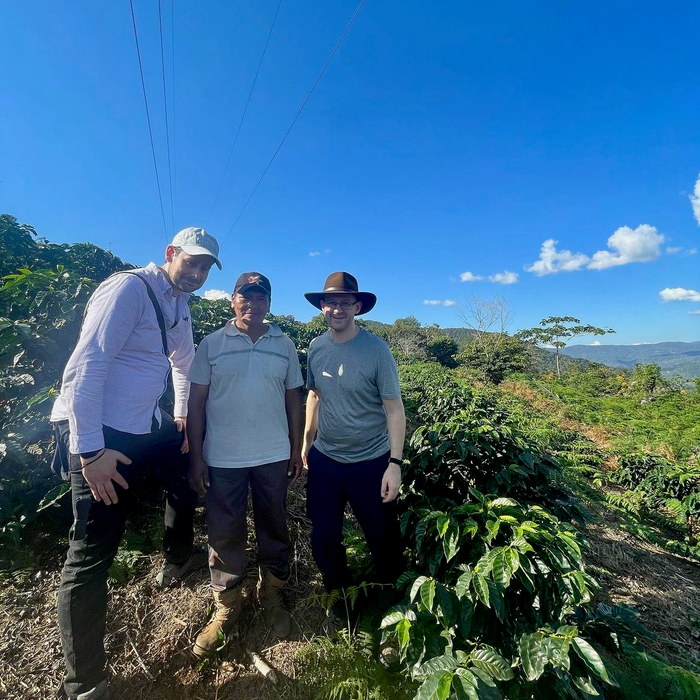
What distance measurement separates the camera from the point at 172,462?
2029mm

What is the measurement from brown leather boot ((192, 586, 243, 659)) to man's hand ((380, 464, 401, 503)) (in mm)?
948

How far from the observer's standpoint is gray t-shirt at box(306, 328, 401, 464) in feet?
6.40

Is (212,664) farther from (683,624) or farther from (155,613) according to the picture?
(683,624)

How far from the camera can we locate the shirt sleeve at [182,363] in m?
2.15

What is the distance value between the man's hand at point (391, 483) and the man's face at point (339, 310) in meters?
0.84

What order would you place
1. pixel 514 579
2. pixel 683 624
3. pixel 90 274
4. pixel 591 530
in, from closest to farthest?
1. pixel 514 579
2. pixel 683 624
3. pixel 90 274
4. pixel 591 530

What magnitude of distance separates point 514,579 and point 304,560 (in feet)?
4.71

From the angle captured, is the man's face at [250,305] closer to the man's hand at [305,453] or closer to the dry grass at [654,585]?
the man's hand at [305,453]

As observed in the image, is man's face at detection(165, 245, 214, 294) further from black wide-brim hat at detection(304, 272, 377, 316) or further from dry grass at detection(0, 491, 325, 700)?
dry grass at detection(0, 491, 325, 700)

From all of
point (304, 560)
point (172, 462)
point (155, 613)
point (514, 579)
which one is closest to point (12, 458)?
point (172, 462)

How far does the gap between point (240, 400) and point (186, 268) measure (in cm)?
77

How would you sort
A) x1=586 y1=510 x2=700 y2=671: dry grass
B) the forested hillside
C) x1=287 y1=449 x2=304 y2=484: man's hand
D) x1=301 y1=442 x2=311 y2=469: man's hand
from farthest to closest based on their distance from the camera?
x1=586 y1=510 x2=700 y2=671: dry grass < x1=301 y1=442 x2=311 y2=469: man's hand < x1=287 y1=449 x2=304 y2=484: man's hand < the forested hillside

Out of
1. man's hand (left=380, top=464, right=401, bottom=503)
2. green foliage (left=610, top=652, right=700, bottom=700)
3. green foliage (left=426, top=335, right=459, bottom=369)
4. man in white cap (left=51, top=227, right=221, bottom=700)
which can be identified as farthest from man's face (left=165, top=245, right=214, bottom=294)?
green foliage (left=426, top=335, right=459, bottom=369)

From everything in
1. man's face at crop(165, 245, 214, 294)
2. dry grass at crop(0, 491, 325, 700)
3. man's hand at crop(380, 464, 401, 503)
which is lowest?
dry grass at crop(0, 491, 325, 700)
